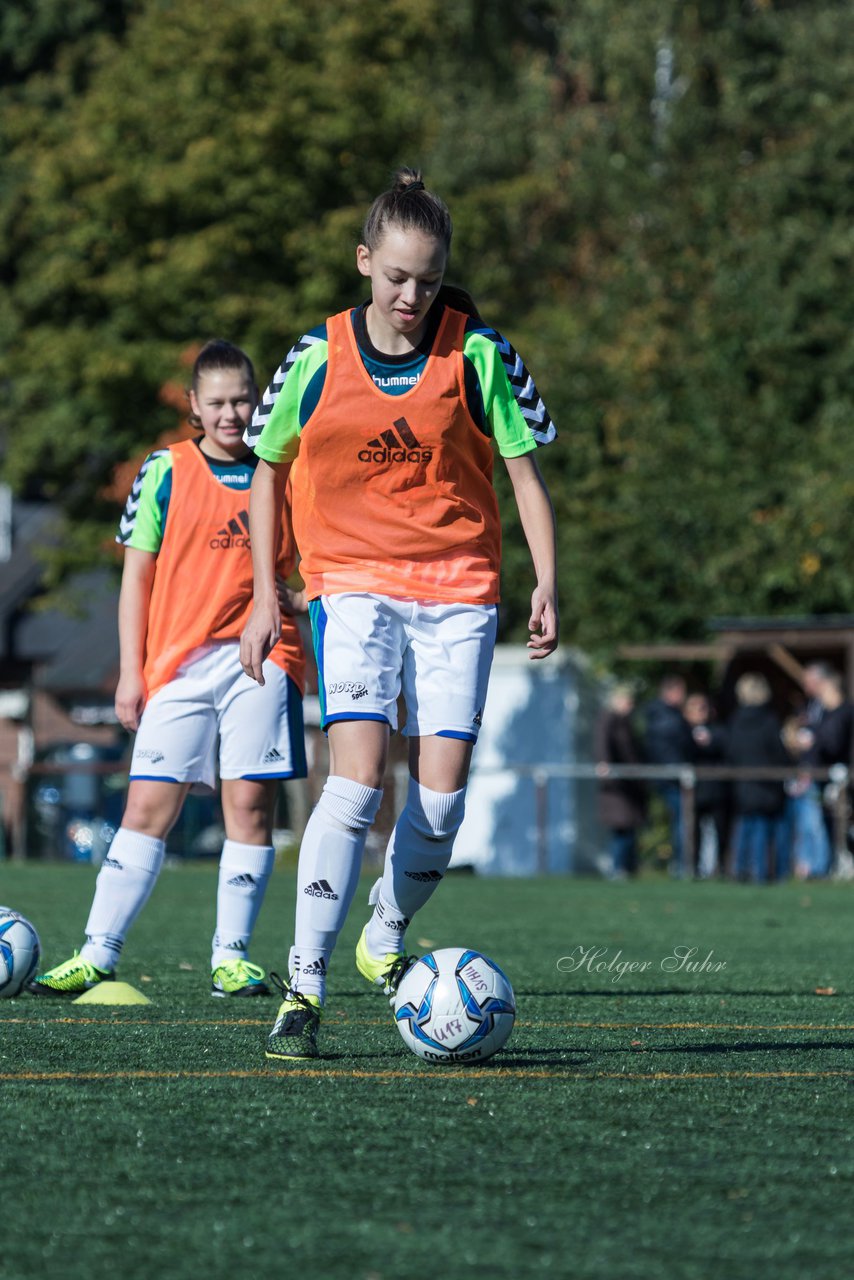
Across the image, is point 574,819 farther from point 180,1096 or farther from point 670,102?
point 180,1096

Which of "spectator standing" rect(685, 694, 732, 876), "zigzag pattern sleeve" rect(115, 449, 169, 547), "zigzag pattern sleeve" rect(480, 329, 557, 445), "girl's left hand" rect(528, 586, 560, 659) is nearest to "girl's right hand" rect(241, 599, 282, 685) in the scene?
"girl's left hand" rect(528, 586, 560, 659)

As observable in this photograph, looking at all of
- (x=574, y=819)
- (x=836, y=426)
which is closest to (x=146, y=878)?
(x=574, y=819)

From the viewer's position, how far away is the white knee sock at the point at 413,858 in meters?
5.93

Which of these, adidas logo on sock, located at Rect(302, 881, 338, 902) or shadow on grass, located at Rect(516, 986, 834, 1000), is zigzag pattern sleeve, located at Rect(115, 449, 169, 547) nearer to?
shadow on grass, located at Rect(516, 986, 834, 1000)

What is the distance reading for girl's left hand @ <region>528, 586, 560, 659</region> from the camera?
5746 mm

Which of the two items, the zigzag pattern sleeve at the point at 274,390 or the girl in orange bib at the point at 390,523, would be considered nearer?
the girl in orange bib at the point at 390,523

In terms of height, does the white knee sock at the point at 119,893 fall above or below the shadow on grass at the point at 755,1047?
above

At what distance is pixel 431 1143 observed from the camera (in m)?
4.07

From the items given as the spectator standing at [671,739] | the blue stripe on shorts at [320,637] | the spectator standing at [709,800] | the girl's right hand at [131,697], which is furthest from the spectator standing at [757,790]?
the blue stripe on shorts at [320,637]

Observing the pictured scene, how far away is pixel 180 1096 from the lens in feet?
15.2

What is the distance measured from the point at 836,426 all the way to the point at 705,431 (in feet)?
5.42

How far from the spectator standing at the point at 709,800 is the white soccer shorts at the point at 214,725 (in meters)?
13.7

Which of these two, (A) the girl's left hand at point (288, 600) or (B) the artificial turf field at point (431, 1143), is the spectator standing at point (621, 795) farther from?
(A) the girl's left hand at point (288, 600)

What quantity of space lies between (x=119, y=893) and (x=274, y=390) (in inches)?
90.8
